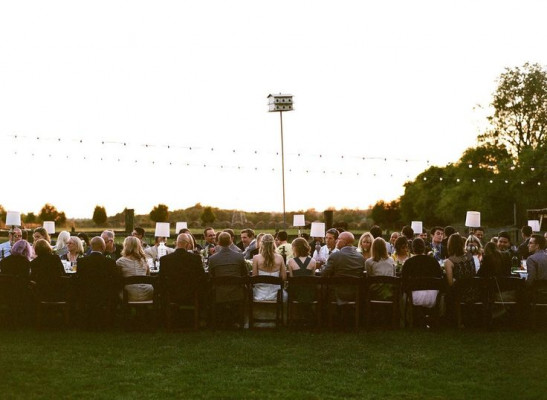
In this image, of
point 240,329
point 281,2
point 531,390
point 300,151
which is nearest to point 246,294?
point 240,329

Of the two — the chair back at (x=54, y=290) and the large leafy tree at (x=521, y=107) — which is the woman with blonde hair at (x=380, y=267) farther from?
the large leafy tree at (x=521, y=107)

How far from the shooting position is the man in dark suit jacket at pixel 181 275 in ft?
26.8

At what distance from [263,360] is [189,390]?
1.22m

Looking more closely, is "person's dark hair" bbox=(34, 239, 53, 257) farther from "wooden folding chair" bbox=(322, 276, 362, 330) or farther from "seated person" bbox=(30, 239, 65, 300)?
"wooden folding chair" bbox=(322, 276, 362, 330)

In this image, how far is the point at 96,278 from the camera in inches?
325

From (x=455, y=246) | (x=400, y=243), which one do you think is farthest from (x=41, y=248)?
(x=455, y=246)

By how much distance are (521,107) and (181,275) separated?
29108 millimetres

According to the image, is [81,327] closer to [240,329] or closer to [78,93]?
[240,329]

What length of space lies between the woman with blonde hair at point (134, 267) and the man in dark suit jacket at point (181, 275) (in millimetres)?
379

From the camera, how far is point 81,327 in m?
8.47

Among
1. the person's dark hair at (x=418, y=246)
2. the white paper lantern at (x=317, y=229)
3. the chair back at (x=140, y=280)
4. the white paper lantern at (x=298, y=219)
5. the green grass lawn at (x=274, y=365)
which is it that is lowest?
the green grass lawn at (x=274, y=365)

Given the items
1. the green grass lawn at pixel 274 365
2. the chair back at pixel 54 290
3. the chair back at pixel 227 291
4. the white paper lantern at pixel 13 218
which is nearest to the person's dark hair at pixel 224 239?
the chair back at pixel 227 291

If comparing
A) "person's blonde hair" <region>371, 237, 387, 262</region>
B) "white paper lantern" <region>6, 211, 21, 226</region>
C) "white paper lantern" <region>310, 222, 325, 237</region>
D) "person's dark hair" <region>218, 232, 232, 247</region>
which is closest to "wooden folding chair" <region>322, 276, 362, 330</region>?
"person's blonde hair" <region>371, 237, 387, 262</region>

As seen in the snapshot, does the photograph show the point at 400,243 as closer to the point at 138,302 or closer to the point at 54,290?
the point at 138,302
